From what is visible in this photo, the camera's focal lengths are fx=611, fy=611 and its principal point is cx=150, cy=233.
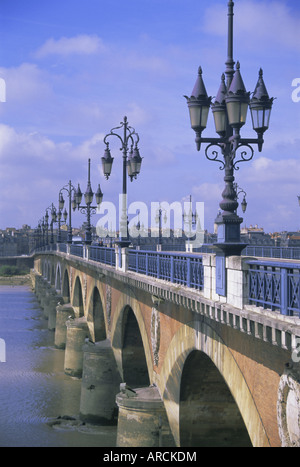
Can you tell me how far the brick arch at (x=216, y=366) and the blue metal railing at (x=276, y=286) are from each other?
1708 millimetres

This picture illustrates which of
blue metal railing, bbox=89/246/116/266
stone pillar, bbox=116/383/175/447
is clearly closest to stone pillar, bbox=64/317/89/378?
blue metal railing, bbox=89/246/116/266

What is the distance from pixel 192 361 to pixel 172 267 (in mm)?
2454

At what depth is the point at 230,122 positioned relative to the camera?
31.7 ft

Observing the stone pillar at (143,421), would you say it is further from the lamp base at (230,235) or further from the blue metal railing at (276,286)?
the blue metal railing at (276,286)

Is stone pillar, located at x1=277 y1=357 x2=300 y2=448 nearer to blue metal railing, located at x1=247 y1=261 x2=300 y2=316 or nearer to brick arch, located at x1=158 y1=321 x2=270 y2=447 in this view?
blue metal railing, located at x1=247 y1=261 x2=300 y2=316

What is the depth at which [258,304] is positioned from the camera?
8.80m

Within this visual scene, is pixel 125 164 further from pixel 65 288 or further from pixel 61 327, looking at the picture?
pixel 65 288

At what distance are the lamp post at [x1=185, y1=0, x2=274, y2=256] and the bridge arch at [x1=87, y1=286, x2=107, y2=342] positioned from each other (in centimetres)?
2224

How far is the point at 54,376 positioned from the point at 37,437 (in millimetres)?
10172

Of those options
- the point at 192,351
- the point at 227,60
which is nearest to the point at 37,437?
the point at 192,351

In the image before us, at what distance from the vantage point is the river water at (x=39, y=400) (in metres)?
22.2

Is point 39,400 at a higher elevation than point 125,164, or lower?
lower

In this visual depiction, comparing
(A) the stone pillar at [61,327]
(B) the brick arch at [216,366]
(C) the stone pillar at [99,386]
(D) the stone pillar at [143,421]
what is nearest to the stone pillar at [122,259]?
(D) the stone pillar at [143,421]

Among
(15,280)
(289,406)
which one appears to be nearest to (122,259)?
(289,406)
